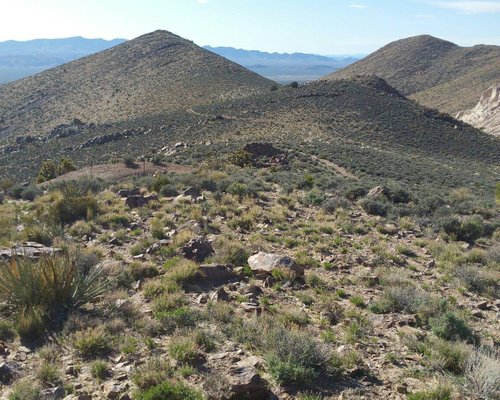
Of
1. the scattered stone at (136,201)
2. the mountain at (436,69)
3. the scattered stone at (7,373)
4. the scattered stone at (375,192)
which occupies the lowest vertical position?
the scattered stone at (7,373)

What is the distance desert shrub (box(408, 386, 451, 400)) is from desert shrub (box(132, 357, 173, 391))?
2848 millimetres

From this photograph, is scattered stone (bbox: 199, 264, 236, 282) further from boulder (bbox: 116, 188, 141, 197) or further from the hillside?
boulder (bbox: 116, 188, 141, 197)

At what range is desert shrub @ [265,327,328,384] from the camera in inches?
215

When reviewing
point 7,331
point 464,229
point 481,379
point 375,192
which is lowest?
point 7,331

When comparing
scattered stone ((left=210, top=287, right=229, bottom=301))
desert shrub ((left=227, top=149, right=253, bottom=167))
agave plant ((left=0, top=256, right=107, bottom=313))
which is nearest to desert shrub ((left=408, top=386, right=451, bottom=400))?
scattered stone ((left=210, top=287, right=229, bottom=301))

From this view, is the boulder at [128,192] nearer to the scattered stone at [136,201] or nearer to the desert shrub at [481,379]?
the scattered stone at [136,201]

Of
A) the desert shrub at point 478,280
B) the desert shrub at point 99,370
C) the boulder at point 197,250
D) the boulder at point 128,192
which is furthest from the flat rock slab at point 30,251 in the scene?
the desert shrub at point 478,280

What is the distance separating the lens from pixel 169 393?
5008 mm

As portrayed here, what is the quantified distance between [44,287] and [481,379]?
19.8 ft

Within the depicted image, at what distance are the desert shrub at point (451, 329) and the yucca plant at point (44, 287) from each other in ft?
17.3

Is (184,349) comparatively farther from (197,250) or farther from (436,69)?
(436,69)

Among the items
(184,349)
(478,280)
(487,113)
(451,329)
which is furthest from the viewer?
(487,113)

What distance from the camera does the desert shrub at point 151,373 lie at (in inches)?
208

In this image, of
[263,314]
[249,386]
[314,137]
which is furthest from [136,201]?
[314,137]
